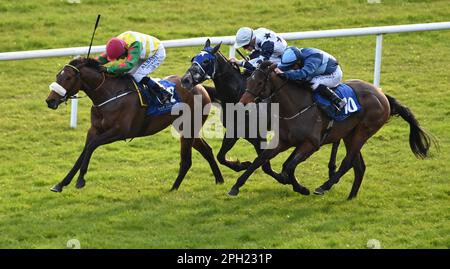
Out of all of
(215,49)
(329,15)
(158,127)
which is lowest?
(329,15)

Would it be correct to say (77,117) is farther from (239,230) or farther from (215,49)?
(239,230)

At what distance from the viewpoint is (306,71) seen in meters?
11.0

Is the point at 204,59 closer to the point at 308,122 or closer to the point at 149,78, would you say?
the point at 149,78

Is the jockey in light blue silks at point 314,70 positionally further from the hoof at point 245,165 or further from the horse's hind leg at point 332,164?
the hoof at point 245,165

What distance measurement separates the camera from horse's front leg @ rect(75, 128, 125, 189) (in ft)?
36.5

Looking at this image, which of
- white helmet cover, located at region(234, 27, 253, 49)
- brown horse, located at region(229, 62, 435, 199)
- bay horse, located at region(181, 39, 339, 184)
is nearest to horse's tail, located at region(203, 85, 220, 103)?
bay horse, located at region(181, 39, 339, 184)

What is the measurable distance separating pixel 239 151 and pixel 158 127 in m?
1.80

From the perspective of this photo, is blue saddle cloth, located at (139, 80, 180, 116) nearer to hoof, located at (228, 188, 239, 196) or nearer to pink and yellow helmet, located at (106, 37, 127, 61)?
pink and yellow helmet, located at (106, 37, 127, 61)

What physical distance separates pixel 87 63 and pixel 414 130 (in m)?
3.48

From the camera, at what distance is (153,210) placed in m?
11.0

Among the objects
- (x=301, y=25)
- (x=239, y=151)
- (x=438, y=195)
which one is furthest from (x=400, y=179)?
(x=301, y=25)

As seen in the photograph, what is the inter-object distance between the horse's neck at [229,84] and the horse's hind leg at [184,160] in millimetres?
638

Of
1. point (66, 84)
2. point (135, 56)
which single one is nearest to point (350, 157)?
point (135, 56)

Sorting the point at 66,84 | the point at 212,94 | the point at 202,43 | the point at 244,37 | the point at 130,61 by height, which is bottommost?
the point at 202,43
